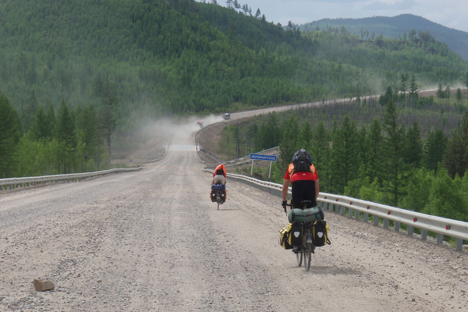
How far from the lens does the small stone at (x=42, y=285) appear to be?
5852 mm

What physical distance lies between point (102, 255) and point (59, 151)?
72.7 m

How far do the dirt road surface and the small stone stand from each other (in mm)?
81

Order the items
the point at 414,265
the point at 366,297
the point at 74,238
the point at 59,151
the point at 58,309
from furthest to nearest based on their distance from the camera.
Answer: the point at 59,151, the point at 74,238, the point at 414,265, the point at 366,297, the point at 58,309

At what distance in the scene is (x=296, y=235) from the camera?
7.32 meters

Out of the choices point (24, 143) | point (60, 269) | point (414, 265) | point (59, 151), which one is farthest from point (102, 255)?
point (59, 151)

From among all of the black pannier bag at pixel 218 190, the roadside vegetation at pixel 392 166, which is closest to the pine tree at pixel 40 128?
the roadside vegetation at pixel 392 166

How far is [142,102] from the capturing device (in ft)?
596

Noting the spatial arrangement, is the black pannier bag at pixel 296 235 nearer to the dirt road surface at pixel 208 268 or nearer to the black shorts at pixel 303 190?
the black shorts at pixel 303 190

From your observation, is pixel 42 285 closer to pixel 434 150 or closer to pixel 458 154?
pixel 458 154

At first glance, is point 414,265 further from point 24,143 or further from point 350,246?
point 24,143

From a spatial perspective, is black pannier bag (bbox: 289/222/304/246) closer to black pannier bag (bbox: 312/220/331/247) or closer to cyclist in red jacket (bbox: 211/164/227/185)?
black pannier bag (bbox: 312/220/331/247)

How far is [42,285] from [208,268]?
275cm

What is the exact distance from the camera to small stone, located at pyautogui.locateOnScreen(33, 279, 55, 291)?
19.2 ft

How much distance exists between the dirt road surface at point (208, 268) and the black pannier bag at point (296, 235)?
509mm
